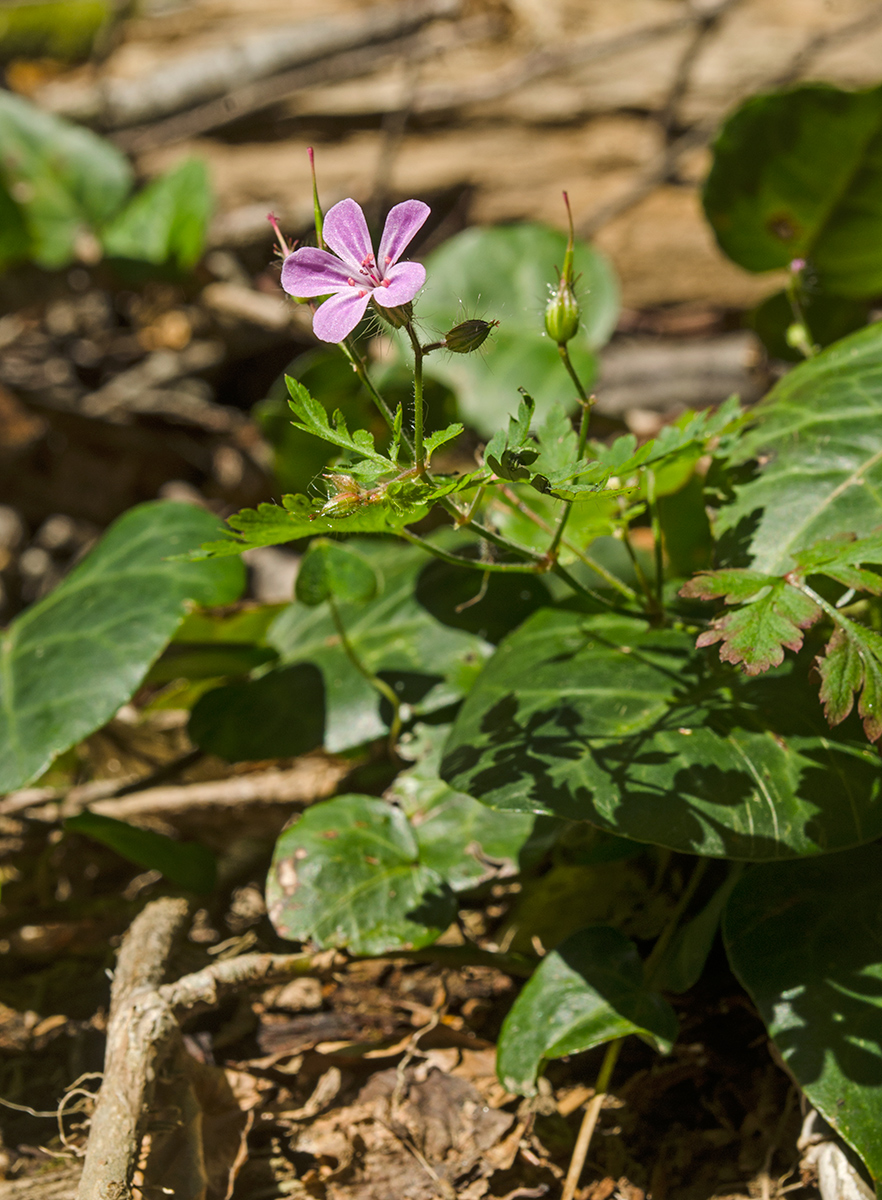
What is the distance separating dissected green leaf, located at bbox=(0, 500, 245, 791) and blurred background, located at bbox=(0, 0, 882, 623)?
1049 millimetres

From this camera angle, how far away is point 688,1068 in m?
1.46

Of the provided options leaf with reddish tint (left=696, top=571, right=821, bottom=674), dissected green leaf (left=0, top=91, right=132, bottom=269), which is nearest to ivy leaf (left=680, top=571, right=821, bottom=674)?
leaf with reddish tint (left=696, top=571, right=821, bottom=674)

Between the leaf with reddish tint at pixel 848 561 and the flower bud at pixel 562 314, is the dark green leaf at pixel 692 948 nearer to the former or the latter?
the leaf with reddish tint at pixel 848 561

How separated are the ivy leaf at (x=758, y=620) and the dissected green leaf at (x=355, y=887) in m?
0.65

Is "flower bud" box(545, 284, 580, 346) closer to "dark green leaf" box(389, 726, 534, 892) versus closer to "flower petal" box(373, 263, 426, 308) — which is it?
"flower petal" box(373, 263, 426, 308)

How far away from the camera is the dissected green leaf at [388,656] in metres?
1.71

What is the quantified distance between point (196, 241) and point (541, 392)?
1527mm

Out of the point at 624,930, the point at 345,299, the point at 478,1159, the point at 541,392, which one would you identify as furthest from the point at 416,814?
the point at 541,392

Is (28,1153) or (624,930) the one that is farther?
(624,930)

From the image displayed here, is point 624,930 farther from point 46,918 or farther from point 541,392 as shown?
point 541,392

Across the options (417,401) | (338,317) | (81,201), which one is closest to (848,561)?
(417,401)

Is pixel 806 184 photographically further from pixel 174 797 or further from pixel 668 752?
pixel 174 797

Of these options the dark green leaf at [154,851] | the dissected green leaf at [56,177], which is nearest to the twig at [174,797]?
the dark green leaf at [154,851]

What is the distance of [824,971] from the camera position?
1.25 metres
